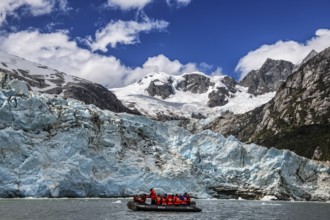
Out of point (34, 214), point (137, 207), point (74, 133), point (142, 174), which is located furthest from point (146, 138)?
point (34, 214)

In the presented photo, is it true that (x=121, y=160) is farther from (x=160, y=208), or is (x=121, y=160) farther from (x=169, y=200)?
(x=160, y=208)

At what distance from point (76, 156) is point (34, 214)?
33.0 m

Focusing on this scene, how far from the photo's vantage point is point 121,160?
88938mm

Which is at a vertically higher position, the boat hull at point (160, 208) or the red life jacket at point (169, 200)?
the red life jacket at point (169, 200)

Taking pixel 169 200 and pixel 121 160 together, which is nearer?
pixel 169 200

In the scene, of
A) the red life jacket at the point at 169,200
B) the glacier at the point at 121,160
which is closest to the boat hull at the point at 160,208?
the red life jacket at the point at 169,200

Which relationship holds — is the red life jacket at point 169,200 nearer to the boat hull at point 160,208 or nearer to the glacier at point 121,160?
the boat hull at point 160,208

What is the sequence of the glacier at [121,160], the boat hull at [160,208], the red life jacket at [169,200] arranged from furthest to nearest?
1. the glacier at [121,160]
2. the red life jacket at [169,200]
3. the boat hull at [160,208]

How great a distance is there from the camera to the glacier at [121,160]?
78.1 m

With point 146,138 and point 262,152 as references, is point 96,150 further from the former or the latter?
point 262,152

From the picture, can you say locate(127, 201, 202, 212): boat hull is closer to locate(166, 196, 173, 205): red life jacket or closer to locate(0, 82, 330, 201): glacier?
locate(166, 196, 173, 205): red life jacket

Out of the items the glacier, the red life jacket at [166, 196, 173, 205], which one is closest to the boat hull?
the red life jacket at [166, 196, 173, 205]

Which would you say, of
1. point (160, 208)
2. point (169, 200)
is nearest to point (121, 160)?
point (169, 200)

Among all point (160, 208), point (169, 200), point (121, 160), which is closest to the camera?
point (160, 208)
